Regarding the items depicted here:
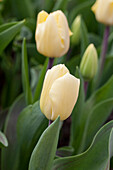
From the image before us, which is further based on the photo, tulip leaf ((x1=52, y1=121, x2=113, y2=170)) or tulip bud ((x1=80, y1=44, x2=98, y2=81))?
tulip bud ((x1=80, y1=44, x2=98, y2=81))

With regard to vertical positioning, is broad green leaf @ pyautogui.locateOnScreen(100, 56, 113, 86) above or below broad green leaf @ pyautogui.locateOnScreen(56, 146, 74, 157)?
above

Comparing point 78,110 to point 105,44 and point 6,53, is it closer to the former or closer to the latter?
point 105,44

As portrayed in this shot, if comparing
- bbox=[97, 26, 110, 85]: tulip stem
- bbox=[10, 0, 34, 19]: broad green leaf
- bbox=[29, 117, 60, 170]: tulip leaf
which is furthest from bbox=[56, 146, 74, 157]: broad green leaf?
bbox=[10, 0, 34, 19]: broad green leaf

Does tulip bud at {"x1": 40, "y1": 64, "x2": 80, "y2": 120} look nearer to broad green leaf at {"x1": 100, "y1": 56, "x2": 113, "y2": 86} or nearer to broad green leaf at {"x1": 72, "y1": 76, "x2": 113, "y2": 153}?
broad green leaf at {"x1": 72, "y1": 76, "x2": 113, "y2": 153}

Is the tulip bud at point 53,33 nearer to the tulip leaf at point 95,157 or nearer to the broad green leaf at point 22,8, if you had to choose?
the tulip leaf at point 95,157

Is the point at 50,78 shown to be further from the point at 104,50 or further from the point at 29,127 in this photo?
the point at 104,50

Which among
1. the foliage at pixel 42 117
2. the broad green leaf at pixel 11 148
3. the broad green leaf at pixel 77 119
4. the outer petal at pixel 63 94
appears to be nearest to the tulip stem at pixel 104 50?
the foliage at pixel 42 117

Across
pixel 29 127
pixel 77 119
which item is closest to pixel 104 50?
pixel 77 119
